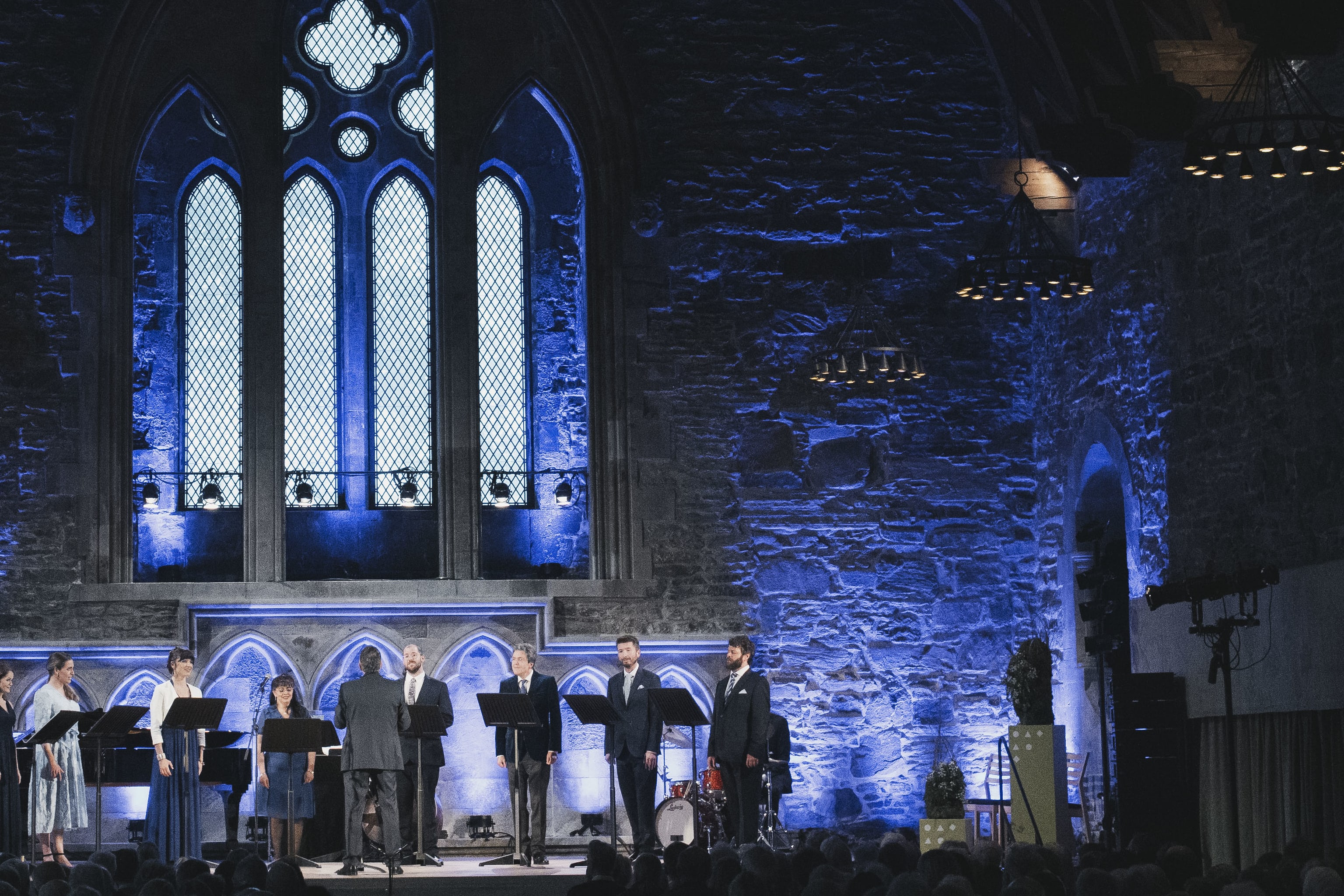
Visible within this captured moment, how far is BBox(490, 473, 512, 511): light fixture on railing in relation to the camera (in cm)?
1305

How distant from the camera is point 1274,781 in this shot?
966cm

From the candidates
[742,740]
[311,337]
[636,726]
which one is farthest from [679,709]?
[311,337]

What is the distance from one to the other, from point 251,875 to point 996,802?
20.4 feet

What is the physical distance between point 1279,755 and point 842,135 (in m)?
6.13

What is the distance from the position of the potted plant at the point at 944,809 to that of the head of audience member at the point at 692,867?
3.54 metres

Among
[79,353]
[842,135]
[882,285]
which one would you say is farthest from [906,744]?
[79,353]

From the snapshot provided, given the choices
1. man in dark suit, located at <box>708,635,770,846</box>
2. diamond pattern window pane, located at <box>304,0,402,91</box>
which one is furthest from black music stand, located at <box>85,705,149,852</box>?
diamond pattern window pane, located at <box>304,0,402,91</box>

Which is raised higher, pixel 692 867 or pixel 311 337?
pixel 311 337

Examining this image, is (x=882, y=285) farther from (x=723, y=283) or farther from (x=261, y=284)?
(x=261, y=284)

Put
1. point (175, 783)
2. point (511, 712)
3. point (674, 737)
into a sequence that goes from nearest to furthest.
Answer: point (511, 712) → point (175, 783) → point (674, 737)

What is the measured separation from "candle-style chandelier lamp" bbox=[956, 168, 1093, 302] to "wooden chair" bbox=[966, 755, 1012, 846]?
Answer: 3.09 meters

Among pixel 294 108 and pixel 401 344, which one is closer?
pixel 401 344

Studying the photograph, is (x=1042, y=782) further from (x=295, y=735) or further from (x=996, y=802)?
(x=295, y=735)

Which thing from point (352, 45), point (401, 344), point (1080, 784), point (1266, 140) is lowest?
point (1080, 784)
